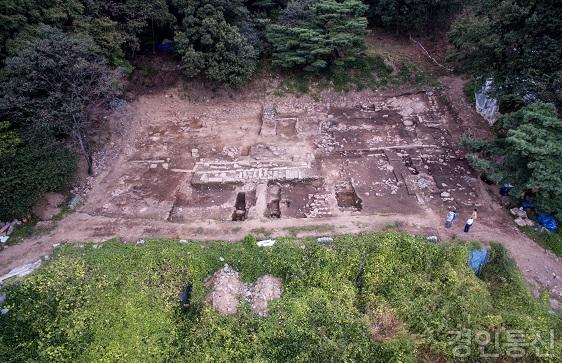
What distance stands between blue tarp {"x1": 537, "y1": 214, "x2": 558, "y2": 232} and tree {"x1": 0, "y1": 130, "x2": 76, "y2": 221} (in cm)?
2079

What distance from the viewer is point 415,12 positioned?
90.7 ft

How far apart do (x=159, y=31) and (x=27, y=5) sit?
845 cm

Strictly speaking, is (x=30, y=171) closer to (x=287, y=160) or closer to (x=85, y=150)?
(x=85, y=150)

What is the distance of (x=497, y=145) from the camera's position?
19.0 meters

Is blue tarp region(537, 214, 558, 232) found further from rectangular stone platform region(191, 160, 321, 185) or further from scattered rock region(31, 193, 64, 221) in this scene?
scattered rock region(31, 193, 64, 221)

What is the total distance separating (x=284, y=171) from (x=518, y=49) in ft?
41.7

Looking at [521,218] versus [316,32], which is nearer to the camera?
[521,218]

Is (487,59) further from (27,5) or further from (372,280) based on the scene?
Result: (27,5)

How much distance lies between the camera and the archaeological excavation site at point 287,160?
19328 mm

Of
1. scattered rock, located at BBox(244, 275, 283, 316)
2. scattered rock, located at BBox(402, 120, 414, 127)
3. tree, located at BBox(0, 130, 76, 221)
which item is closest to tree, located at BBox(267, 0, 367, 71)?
scattered rock, located at BBox(402, 120, 414, 127)

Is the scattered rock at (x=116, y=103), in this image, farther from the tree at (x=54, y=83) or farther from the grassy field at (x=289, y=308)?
the grassy field at (x=289, y=308)

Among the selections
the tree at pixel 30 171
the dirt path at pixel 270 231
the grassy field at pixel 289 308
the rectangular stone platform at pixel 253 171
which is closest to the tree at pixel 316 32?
the rectangular stone platform at pixel 253 171

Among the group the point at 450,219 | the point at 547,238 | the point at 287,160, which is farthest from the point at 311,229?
the point at 547,238

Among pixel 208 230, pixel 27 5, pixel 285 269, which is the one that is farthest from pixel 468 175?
pixel 27 5
